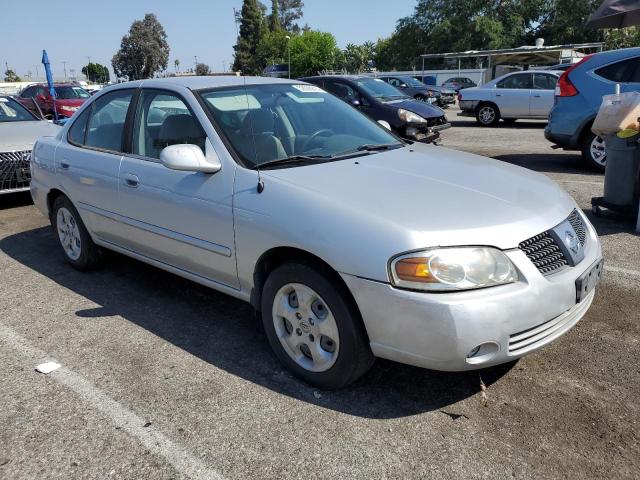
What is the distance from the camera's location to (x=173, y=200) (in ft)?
11.8

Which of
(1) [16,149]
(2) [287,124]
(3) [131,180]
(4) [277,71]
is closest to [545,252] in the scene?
(2) [287,124]

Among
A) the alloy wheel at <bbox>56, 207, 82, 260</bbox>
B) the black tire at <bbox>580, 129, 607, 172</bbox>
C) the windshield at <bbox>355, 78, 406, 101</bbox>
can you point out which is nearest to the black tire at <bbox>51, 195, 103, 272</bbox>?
the alloy wheel at <bbox>56, 207, 82, 260</bbox>

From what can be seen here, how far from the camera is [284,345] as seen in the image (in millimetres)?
3146

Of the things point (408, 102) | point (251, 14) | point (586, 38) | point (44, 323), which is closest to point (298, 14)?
point (251, 14)

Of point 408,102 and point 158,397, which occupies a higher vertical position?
point 408,102

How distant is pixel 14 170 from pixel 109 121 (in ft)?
12.2

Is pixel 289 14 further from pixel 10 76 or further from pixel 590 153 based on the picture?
pixel 590 153

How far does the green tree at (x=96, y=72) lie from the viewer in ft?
358

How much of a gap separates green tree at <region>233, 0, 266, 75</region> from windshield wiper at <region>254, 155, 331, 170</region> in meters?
92.4

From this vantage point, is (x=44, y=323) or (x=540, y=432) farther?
(x=44, y=323)

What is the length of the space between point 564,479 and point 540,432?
0.31m

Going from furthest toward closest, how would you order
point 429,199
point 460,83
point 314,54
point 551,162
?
point 314,54 → point 460,83 → point 551,162 → point 429,199

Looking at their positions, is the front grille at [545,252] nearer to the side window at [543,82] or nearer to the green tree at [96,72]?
the side window at [543,82]

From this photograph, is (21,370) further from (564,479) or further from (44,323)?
(564,479)
